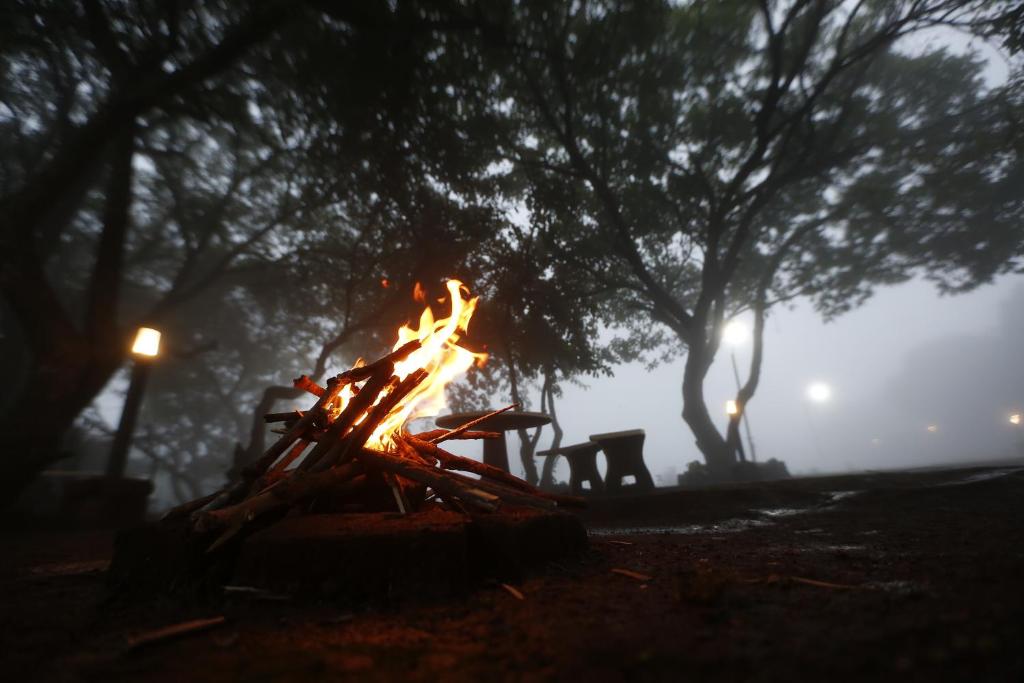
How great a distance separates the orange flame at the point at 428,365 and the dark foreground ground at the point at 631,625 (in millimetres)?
1818

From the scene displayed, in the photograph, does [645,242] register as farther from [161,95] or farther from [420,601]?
[420,601]

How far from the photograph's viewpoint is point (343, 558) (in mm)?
2463

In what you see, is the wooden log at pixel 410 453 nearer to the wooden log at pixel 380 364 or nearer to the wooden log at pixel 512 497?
the wooden log at pixel 512 497

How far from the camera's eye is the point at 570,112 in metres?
12.8

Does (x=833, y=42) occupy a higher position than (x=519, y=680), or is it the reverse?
(x=833, y=42)

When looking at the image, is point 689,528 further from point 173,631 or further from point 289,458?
point 173,631

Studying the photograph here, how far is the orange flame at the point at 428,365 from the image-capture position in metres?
4.07

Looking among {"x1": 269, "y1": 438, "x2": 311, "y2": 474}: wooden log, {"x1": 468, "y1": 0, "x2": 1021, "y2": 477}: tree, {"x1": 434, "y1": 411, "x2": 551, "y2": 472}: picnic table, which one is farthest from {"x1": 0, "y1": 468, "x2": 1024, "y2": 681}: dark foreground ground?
{"x1": 468, "y1": 0, "x2": 1021, "y2": 477}: tree

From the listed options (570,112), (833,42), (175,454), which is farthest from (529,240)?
(175,454)

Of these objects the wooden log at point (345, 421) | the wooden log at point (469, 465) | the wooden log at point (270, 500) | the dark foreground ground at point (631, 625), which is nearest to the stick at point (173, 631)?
the dark foreground ground at point (631, 625)

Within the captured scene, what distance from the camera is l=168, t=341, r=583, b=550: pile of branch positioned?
288cm

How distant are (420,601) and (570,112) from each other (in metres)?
13.2

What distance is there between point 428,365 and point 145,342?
7065 mm

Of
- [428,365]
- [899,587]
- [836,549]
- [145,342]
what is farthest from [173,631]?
[145,342]
